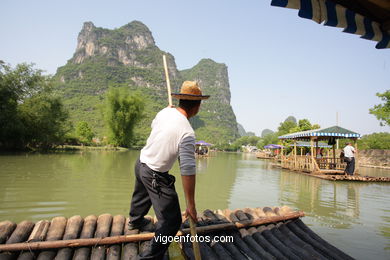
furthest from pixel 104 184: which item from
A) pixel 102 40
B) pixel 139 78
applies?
pixel 102 40

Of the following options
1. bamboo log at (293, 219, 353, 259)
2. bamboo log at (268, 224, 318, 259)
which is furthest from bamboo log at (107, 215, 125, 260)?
bamboo log at (293, 219, 353, 259)

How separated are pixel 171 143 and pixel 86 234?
4.30ft

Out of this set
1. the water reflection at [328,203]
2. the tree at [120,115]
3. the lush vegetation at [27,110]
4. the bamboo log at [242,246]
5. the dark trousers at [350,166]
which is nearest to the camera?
the bamboo log at [242,246]

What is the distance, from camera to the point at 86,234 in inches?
98.1

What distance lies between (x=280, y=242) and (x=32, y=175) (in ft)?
30.7

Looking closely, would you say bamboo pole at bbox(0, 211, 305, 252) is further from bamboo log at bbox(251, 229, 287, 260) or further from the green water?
the green water

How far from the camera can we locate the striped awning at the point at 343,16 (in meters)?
2.06

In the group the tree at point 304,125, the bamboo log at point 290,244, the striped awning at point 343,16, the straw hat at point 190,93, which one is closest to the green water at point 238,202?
the bamboo log at point 290,244

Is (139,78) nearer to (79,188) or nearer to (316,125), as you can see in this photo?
(316,125)

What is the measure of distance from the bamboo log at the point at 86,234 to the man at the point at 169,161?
54 centimetres

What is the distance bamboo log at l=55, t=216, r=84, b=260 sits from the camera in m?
2.22

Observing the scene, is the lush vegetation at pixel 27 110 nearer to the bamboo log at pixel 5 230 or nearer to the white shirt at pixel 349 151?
the bamboo log at pixel 5 230

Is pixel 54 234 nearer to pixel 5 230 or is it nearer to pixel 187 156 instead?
pixel 5 230

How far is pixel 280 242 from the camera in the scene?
2902mm
